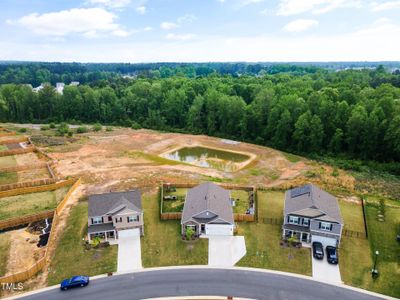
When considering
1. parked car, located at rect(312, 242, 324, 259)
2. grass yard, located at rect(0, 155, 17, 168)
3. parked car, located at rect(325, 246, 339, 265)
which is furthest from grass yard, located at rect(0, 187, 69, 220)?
parked car, located at rect(325, 246, 339, 265)

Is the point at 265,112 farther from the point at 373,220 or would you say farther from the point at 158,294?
the point at 158,294

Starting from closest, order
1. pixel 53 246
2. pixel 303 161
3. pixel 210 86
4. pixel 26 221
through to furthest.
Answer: pixel 53 246, pixel 26 221, pixel 303 161, pixel 210 86

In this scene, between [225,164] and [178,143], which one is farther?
[178,143]

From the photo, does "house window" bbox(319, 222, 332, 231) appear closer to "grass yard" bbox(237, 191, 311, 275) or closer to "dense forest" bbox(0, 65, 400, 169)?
"grass yard" bbox(237, 191, 311, 275)

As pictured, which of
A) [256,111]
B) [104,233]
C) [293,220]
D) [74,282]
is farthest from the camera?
[256,111]

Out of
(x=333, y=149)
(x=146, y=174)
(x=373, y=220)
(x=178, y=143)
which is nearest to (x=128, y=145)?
(x=178, y=143)

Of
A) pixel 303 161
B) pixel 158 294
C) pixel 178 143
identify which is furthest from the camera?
pixel 178 143

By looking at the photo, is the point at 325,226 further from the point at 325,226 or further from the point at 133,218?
the point at 133,218

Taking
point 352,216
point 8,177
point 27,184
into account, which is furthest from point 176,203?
point 8,177
